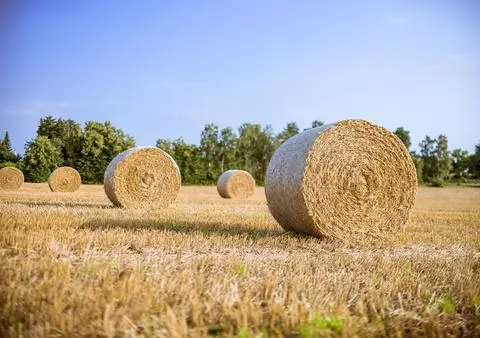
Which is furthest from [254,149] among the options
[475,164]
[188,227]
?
[188,227]

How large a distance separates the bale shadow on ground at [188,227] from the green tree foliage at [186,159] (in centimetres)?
3826

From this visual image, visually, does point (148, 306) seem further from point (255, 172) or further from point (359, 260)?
point (255, 172)

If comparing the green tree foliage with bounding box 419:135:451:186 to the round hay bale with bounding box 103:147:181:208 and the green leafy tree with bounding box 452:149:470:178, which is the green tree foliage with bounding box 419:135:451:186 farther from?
the round hay bale with bounding box 103:147:181:208

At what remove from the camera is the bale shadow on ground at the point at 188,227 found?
7.06m

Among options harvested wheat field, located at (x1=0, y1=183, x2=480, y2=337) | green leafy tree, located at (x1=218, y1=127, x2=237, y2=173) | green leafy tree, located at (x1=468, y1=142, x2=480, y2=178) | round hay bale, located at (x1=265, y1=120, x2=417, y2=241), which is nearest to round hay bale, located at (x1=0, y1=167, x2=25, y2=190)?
harvested wheat field, located at (x1=0, y1=183, x2=480, y2=337)

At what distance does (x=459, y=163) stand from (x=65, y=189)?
68826 mm

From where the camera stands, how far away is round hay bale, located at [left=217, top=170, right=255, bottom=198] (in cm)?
2177

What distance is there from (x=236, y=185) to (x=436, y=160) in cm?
5563

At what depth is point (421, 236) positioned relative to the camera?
778 centimetres

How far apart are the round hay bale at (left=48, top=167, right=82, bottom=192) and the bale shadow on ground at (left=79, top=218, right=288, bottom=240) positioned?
1669 cm

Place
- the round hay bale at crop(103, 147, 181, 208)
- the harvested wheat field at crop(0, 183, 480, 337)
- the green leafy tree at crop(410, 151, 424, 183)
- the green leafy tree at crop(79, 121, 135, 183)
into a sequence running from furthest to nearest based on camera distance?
the green leafy tree at crop(410, 151, 424, 183)
the green leafy tree at crop(79, 121, 135, 183)
the round hay bale at crop(103, 147, 181, 208)
the harvested wheat field at crop(0, 183, 480, 337)

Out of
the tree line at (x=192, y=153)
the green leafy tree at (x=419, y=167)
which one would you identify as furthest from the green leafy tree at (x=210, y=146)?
the green leafy tree at (x=419, y=167)

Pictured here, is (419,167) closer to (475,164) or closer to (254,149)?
(475,164)

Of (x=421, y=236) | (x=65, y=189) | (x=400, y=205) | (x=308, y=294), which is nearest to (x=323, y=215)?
(x=400, y=205)
